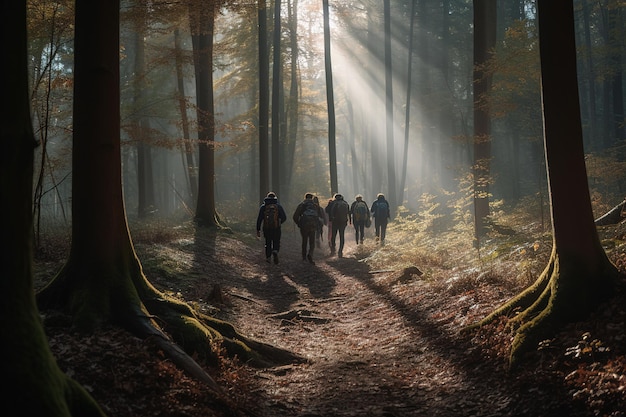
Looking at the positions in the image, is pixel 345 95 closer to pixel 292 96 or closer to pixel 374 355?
pixel 292 96

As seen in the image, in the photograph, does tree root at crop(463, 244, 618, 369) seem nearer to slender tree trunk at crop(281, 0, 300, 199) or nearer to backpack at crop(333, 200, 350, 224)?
backpack at crop(333, 200, 350, 224)

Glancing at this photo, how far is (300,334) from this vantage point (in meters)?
8.05

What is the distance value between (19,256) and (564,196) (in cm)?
564

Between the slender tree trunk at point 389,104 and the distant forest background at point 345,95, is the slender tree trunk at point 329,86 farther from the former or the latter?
the slender tree trunk at point 389,104

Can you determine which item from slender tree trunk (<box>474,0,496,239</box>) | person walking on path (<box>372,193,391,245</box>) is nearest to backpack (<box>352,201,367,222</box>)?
person walking on path (<box>372,193,391,245</box>)

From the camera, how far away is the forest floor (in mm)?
4320

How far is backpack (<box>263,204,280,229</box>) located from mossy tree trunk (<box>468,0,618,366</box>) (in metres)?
8.40

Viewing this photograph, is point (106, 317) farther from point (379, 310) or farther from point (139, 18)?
point (139, 18)

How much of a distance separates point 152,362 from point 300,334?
3.70 meters

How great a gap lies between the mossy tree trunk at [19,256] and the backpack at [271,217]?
10327 millimetres

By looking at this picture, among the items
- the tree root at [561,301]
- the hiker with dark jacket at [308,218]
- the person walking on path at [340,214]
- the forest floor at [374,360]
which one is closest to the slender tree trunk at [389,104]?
the person walking on path at [340,214]

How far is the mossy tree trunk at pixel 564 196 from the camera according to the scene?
5.43 m

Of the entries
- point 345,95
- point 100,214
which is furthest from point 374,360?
point 345,95

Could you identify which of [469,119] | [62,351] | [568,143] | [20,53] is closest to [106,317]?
[62,351]
